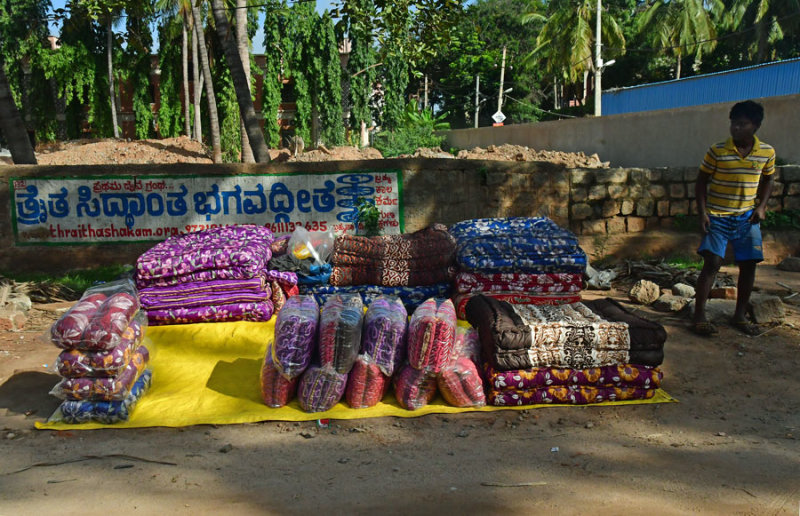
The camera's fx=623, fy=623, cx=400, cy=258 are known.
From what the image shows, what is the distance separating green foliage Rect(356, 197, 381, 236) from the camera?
6.65 meters

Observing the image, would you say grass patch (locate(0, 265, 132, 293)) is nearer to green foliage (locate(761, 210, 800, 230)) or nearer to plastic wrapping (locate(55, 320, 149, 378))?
plastic wrapping (locate(55, 320, 149, 378))

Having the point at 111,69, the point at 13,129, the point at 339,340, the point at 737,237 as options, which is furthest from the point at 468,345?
the point at 111,69

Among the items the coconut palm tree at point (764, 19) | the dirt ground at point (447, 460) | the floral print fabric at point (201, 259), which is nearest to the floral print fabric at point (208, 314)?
the floral print fabric at point (201, 259)

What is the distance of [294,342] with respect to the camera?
3725 millimetres

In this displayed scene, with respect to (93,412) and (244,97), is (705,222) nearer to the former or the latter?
(93,412)

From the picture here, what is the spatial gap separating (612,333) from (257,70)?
30086mm

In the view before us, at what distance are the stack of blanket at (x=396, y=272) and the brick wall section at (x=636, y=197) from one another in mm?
2549

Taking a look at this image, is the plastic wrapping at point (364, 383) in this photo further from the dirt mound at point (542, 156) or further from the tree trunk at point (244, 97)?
the dirt mound at point (542, 156)

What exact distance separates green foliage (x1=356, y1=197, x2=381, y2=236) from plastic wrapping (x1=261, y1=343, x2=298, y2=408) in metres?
2.94

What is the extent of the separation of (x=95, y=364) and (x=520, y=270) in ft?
10.6

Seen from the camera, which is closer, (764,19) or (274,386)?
(274,386)

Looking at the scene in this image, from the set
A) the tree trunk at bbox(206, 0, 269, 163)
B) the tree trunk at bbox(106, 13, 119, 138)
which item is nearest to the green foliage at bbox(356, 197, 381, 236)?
the tree trunk at bbox(206, 0, 269, 163)

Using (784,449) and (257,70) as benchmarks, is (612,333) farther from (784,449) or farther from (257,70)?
(257,70)

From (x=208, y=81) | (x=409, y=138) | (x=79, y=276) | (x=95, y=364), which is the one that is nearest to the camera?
(x=95, y=364)
